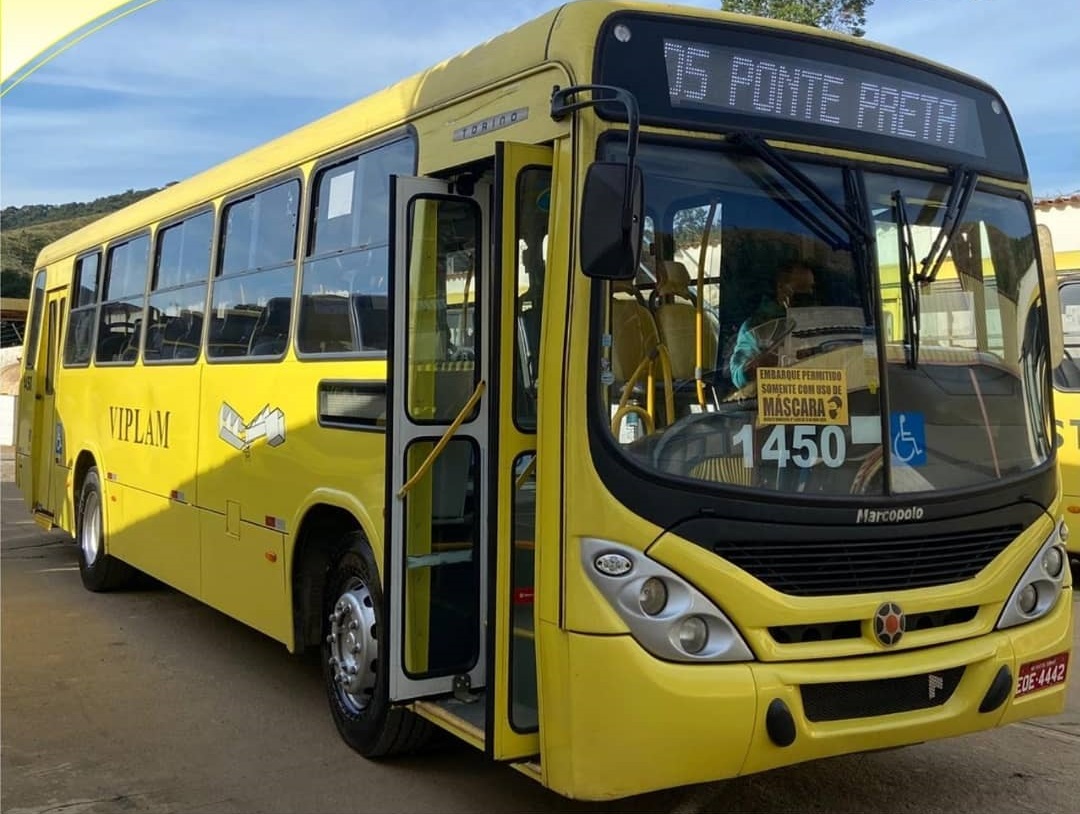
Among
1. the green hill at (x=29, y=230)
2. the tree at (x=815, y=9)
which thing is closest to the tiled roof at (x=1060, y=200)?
the tree at (x=815, y=9)

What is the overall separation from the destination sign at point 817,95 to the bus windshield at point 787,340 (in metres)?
0.19

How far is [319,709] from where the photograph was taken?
5844mm

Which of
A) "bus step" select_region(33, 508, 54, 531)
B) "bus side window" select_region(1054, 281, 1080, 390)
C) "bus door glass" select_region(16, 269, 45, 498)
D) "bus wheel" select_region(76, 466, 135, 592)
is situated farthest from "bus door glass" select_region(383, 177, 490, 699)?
"bus door glass" select_region(16, 269, 45, 498)

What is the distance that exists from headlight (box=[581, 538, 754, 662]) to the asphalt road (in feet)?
3.54

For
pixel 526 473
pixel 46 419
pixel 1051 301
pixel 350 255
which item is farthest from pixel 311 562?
pixel 46 419

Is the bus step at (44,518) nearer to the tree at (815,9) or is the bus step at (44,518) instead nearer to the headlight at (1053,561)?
the headlight at (1053,561)

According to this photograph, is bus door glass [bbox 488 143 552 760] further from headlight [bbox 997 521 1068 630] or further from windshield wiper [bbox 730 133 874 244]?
headlight [bbox 997 521 1068 630]

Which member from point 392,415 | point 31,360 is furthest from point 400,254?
point 31,360

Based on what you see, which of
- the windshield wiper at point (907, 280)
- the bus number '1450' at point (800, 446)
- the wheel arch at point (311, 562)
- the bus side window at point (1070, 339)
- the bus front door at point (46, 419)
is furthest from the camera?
the bus front door at point (46, 419)

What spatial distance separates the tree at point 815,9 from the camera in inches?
873

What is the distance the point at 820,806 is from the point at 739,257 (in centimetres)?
218

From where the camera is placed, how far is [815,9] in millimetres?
22703

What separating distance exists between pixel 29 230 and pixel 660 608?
7231 centimetres

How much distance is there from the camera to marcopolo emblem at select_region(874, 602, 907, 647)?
3.86 meters
